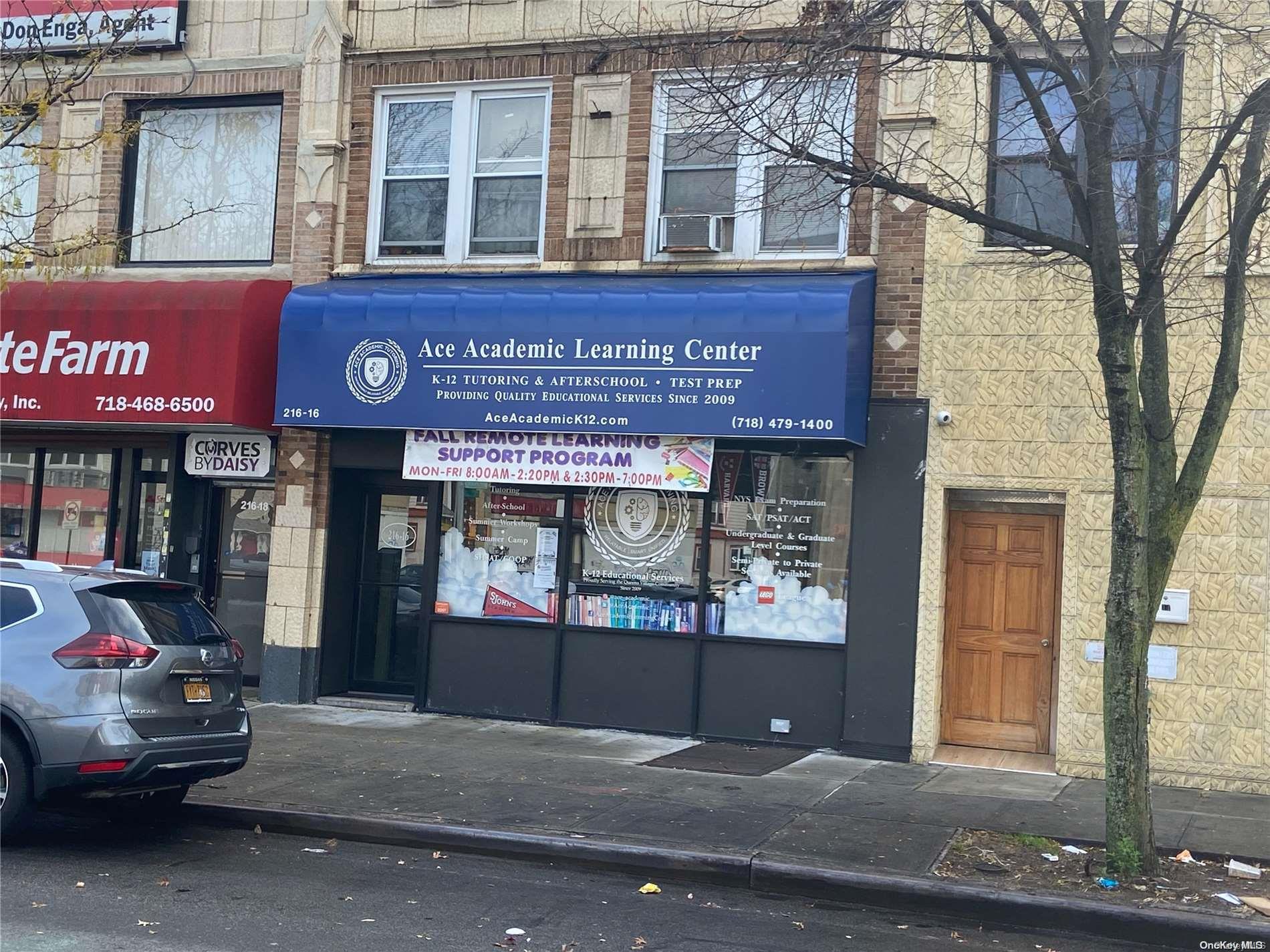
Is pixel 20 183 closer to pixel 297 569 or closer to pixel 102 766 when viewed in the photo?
pixel 297 569

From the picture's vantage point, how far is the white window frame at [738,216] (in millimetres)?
11938

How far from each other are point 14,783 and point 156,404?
19.1 feet

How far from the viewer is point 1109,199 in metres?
7.92

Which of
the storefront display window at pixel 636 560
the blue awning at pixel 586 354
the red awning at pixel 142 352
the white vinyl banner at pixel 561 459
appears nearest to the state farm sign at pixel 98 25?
the red awning at pixel 142 352

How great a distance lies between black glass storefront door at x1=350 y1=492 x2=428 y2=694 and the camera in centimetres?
1361

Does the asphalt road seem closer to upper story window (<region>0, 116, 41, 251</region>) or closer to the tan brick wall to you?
the tan brick wall

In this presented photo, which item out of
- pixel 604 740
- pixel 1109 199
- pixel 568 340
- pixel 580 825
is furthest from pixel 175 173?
pixel 1109 199

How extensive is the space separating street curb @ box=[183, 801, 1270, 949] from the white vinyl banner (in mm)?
4302

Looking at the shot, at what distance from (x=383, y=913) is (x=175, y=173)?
997 centimetres

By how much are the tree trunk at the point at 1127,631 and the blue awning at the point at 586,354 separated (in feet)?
10.9

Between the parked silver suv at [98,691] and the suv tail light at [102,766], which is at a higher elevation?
the parked silver suv at [98,691]

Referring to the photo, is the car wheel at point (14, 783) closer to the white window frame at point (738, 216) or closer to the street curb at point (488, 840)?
the street curb at point (488, 840)

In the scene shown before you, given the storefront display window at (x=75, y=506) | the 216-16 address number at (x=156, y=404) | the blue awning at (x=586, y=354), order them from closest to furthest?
the blue awning at (x=586, y=354), the 216-16 address number at (x=156, y=404), the storefront display window at (x=75, y=506)

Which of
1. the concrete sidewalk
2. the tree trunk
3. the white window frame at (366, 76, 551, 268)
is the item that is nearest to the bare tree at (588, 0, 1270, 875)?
the tree trunk
